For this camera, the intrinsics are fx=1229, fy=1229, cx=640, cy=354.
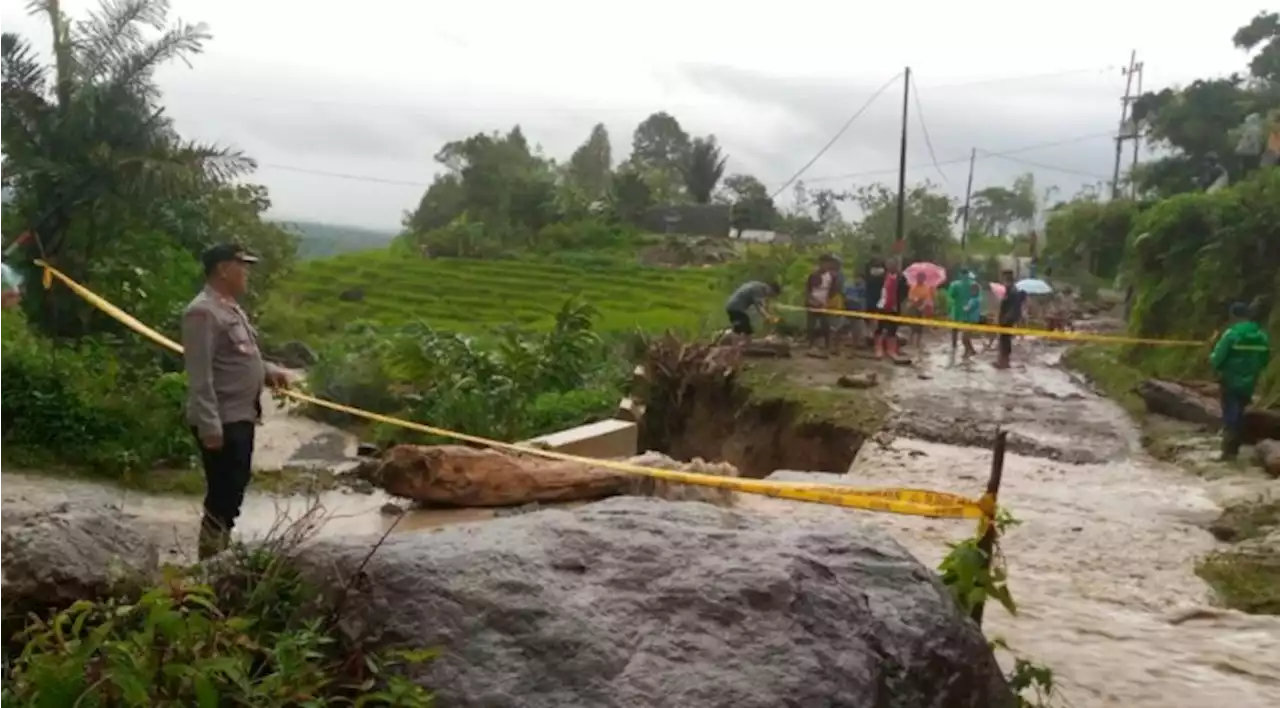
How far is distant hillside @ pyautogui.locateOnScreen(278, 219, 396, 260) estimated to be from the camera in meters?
21.1

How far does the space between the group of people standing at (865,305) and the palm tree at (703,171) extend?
25255mm

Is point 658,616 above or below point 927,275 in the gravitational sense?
below

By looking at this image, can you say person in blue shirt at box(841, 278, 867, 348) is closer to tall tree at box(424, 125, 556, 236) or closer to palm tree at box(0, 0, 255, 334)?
palm tree at box(0, 0, 255, 334)

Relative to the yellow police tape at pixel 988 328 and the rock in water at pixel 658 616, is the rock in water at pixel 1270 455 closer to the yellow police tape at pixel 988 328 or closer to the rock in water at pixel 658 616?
the yellow police tape at pixel 988 328

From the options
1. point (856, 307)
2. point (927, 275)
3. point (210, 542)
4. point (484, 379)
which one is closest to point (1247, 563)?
point (210, 542)

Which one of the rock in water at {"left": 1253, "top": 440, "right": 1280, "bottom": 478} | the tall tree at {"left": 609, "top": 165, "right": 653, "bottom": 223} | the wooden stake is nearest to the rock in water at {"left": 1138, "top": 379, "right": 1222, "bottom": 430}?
the rock in water at {"left": 1253, "top": 440, "right": 1280, "bottom": 478}

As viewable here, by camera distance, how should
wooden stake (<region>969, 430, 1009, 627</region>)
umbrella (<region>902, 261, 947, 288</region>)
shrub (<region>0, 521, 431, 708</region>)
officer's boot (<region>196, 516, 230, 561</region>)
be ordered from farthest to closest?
1. umbrella (<region>902, 261, 947, 288</region>)
2. wooden stake (<region>969, 430, 1009, 627</region>)
3. officer's boot (<region>196, 516, 230, 561</region>)
4. shrub (<region>0, 521, 431, 708</region>)

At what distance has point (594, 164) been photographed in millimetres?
43000

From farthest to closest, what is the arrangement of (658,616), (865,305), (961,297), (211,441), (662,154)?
(662,154) < (865,305) < (961,297) < (211,441) < (658,616)

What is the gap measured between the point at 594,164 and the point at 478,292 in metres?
16.4

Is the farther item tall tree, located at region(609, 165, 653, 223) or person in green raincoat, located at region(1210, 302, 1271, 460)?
tall tree, located at region(609, 165, 653, 223)

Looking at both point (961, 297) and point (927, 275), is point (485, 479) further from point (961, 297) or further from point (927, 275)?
point (927, 275)

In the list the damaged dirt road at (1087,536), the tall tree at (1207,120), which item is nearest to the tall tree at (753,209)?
the tall tree at (1207,120)

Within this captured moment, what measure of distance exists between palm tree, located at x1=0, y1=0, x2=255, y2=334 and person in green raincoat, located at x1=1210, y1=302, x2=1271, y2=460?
7980mm
